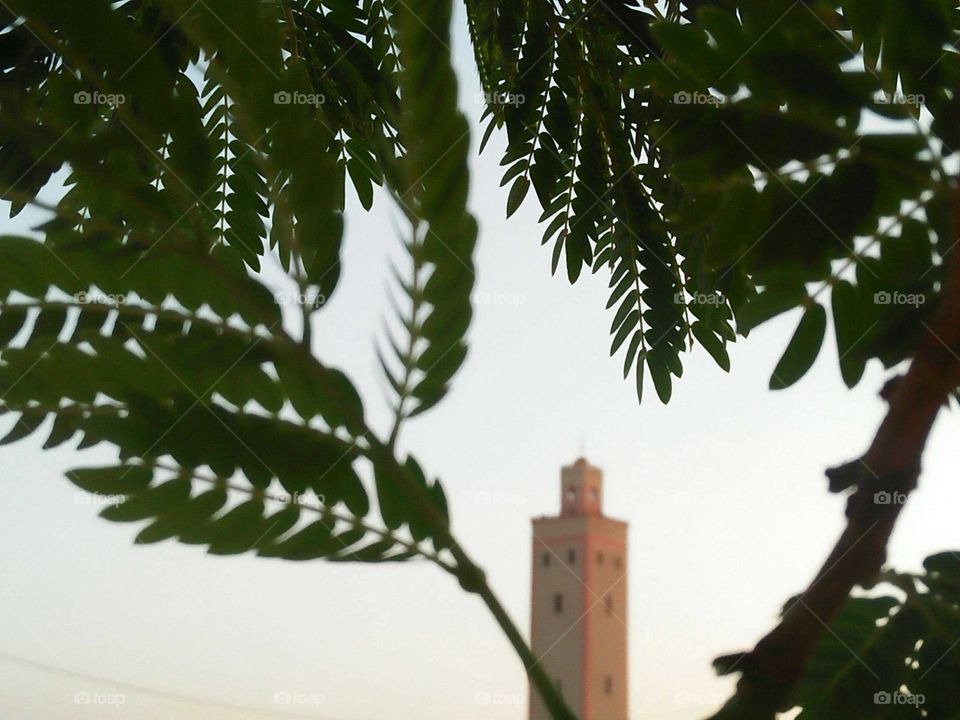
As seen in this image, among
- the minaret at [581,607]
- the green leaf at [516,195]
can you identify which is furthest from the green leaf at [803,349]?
the green leaf at [516,195]

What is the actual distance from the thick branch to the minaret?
0.11 ft

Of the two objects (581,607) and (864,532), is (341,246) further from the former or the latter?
(581,607)

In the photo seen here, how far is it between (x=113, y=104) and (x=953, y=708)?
0.21m

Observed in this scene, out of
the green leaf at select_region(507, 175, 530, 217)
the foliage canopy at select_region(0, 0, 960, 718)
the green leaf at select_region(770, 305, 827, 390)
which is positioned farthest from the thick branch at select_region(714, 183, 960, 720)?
the green leaf at select_region(507, 175, 530, 217)

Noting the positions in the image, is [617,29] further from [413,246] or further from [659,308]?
[413,246]

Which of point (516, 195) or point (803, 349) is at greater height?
point (516, 195)

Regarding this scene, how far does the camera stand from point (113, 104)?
0.56ft

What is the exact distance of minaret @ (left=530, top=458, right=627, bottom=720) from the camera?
0.41 meters

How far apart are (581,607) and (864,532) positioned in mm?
567

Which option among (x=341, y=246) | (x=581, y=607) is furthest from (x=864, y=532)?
(x=581, y=607)

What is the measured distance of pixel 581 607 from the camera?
2.27ft

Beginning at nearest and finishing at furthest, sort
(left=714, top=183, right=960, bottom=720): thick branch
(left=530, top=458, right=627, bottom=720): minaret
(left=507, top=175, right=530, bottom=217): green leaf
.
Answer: (left=714, top=183, right=960, bottom=720): thick branch, (left=530, top=458, right=627, bottom=720): minaret, (left=507, top=175, right=530, bottom=217): green leaf

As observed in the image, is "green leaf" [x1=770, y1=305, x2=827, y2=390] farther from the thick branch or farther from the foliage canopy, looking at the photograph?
the thick branch

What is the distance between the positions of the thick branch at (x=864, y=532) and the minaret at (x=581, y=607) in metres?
0.03
